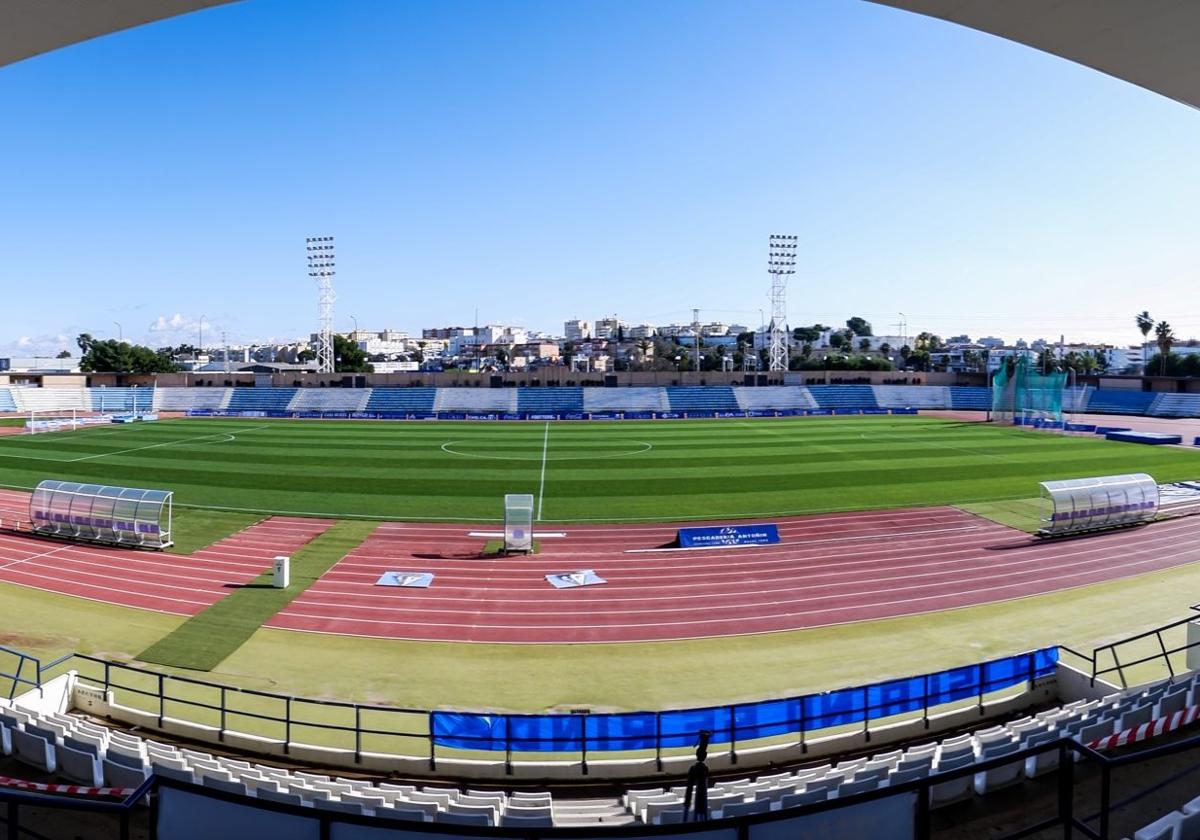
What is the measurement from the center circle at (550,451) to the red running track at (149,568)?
17.9 metres

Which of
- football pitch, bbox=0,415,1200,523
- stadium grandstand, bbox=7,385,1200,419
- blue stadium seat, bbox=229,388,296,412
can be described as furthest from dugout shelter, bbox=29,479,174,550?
blue stadium seat, bbox=229,388,296,412

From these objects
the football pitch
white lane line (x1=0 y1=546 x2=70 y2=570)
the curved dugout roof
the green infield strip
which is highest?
the curved dugout roof

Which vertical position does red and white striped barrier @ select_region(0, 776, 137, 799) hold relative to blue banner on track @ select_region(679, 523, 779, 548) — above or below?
above

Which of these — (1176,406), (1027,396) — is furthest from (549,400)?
(1176,406)

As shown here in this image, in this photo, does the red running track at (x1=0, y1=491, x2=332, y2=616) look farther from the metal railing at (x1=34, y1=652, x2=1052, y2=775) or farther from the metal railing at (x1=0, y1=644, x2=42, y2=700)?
the metal railing at (x1=34, y1=652, x2=1052, y2=775)

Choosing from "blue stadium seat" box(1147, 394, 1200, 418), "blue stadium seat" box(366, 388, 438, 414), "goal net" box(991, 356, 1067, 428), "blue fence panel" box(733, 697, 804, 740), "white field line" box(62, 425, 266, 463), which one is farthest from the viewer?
"blue stadium seat" box(366, 388, 438, 414)

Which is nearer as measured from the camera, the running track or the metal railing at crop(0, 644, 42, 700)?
the metal railing at crop(0, 644, 42, 700)

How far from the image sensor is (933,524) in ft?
85.7

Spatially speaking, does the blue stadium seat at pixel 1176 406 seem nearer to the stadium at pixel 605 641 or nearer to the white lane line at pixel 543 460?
the stadium at pixel 605 641

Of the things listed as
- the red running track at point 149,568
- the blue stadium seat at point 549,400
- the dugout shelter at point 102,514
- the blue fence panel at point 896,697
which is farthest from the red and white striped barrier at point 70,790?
the blue stadium seat at point 549,400

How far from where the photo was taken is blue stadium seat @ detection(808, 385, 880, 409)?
266 feet

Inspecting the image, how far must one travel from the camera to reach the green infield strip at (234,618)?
15.0 m

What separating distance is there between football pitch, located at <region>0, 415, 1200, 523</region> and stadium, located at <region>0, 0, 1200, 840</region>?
43cm

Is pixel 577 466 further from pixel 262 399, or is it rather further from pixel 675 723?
pixel 262 399
